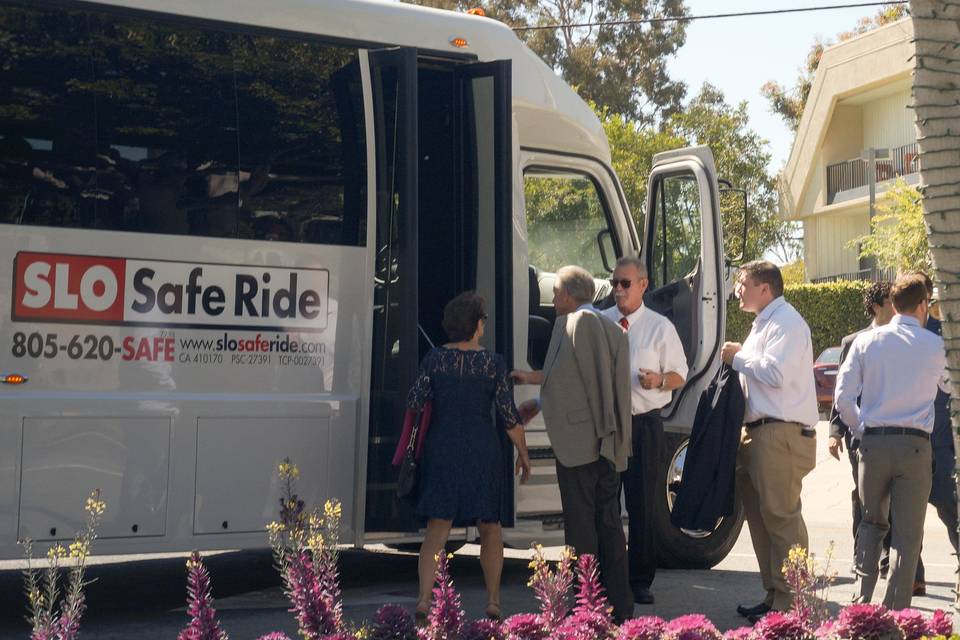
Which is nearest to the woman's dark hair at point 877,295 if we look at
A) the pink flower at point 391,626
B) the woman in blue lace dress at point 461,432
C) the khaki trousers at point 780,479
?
the khaki trousers at point 780,479

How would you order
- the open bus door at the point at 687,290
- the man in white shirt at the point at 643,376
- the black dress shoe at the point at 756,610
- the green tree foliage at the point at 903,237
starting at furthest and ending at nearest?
the green tree foliage at the point at 903,237, the open bus door at the point at 687,290, the man in white shirt at the point at 643,376, the black dress shoe at the point at 756,610

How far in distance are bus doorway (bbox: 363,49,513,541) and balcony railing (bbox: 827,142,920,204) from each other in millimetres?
31137

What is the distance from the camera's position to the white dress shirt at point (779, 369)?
24.2ft

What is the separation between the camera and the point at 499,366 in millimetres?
7250

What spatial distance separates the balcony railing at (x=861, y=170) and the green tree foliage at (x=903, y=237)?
4345mm

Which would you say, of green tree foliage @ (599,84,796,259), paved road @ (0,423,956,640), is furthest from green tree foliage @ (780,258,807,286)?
paved road @ (0,423,956,640)

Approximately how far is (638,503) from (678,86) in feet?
116

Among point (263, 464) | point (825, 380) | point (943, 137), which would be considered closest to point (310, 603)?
point (943, 137)

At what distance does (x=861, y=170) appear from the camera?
41.0m

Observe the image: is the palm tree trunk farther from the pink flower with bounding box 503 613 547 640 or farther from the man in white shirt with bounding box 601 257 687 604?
the man in white shirt with bounding box 601 257 687 604

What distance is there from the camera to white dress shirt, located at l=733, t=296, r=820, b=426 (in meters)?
7.37

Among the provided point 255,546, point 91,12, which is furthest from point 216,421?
point 91,12

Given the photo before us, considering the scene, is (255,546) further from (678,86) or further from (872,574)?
(678,86)

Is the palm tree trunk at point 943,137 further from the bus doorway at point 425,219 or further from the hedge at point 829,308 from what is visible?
the hedge at point 829,308
